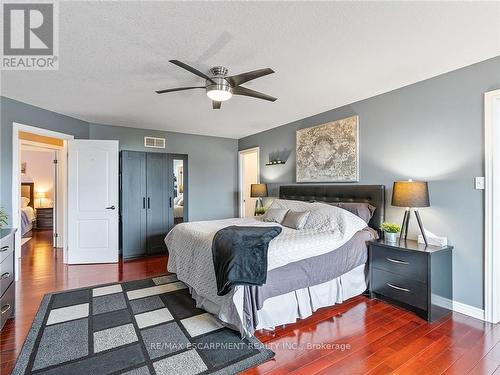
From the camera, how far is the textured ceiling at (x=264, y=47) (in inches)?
69.4

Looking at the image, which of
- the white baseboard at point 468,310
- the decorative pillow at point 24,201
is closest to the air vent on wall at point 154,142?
the decorative pillow at point 24,201

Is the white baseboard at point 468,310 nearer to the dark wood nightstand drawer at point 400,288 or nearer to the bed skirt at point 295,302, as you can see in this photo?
the dark wood nightstand drawer at point 400,288

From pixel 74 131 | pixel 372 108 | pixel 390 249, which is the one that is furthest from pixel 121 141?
pixel 390 249

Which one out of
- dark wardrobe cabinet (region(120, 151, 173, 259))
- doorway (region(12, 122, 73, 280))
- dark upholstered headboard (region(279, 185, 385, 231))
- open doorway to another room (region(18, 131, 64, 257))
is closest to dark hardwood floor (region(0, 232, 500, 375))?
dark upholstered headboard (region(279, 185, 385, 231))

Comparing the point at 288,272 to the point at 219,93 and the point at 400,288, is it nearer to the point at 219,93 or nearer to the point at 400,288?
the point at 400,288

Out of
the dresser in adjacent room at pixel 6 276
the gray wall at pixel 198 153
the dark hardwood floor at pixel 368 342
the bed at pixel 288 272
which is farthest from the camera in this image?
the gray wall at pixel 198 153

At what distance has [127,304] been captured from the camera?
2779 millimetres

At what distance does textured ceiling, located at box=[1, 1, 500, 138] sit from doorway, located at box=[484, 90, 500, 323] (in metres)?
0.56

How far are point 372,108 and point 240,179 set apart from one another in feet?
11.8

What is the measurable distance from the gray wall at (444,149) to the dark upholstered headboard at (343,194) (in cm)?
13

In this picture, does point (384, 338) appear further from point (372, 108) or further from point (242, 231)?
point (372, 108)

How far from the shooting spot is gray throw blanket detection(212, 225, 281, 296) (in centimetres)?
206

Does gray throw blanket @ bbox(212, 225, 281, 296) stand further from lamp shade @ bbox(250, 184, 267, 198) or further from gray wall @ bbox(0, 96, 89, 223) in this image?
gray wall @ bbox(0, 96, 89, 223)

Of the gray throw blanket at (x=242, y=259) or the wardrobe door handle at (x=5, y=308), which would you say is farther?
the wardrobe door handle at (x=5, y=308)
